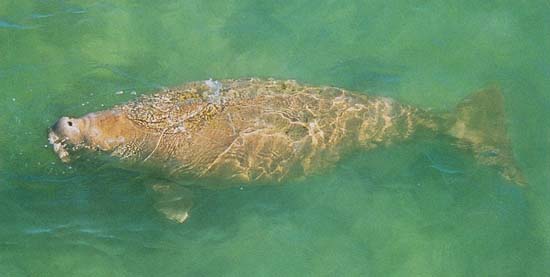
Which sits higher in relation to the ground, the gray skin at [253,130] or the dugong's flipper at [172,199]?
the gray skin at [253,130]

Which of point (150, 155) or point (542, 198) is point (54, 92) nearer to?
point (150, 155)

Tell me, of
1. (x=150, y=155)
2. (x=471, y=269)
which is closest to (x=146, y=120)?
(x=150, y=155)

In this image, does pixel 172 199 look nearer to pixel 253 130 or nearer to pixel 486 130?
pixel 253 130

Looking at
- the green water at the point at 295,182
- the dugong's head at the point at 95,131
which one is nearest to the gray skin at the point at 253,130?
the dugong's head at the point at 95,131

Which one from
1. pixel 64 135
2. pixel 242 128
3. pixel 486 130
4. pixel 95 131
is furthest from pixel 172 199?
pixel 486 130

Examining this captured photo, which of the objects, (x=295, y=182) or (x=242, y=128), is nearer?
(x=242, y=128)

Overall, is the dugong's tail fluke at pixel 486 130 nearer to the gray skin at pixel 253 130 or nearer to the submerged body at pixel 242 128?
the gray skin at pixel 253 130

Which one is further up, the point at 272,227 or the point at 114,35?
the point at 114,35
